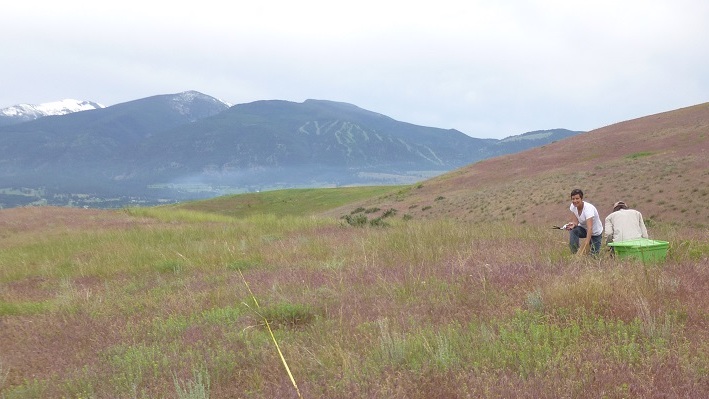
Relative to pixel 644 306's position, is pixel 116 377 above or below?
below

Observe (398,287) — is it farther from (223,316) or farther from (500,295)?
(223,316)

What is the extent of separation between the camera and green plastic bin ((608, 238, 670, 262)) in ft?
22.3

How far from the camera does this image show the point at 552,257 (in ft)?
Answer: 25.3

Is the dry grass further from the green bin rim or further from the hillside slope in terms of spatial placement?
the hillside slope

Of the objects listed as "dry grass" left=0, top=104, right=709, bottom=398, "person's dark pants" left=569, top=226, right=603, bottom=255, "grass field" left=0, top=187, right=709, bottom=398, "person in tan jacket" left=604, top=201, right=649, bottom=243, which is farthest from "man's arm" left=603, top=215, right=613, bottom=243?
"grass field" left=0, top=187, right=709, bottom=398

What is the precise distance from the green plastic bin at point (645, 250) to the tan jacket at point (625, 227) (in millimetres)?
1196

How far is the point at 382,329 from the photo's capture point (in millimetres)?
4293

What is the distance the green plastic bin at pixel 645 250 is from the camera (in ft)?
22.3

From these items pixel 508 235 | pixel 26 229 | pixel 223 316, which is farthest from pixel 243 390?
pixel 26 229

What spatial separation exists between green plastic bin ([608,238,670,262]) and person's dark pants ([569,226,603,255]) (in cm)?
129

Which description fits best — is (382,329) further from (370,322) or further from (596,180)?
(596,180)

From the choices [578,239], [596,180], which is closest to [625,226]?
[578,239]

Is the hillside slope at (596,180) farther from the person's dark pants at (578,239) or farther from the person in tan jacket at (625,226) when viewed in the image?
the person in tan jacket at (625,226)

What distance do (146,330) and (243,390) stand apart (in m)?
2.27
